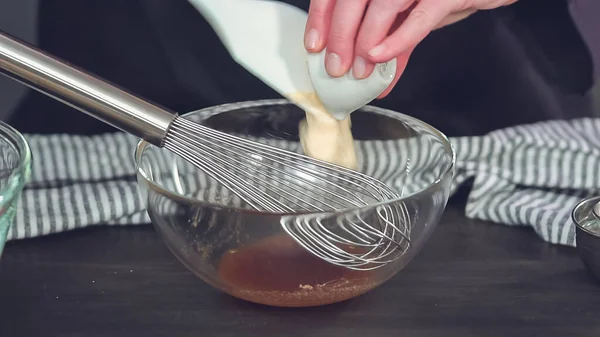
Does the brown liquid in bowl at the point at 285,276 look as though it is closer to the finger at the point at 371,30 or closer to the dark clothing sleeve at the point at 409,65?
the finger at the point at 371,30

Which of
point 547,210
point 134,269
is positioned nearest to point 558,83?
point 547,210

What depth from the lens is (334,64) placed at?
61cm

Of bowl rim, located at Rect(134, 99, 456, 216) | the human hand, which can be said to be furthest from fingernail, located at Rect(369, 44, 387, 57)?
bowl rim, located at Rect(134, 99, 456, 216)

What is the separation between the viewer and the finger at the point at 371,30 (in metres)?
0.62

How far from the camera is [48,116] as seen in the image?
2.86 ft

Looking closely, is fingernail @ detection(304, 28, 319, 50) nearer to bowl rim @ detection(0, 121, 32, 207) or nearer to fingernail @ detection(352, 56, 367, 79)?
fingernail @ detection(352, 56, 367, 79)

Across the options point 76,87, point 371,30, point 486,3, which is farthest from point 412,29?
point 76,87

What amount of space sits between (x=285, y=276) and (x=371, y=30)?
8.1 inches

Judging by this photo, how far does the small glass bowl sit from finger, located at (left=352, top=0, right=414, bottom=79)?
0.26m

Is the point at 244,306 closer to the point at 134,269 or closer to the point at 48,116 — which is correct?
the point at 134,269

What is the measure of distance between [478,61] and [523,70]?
55 millimetres

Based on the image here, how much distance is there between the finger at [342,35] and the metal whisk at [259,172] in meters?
0.08

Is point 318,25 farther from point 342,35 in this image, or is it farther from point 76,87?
point 76,87

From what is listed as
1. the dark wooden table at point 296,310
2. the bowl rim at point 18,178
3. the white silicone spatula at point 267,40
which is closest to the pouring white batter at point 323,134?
the white silicone spatula at point 267,40
